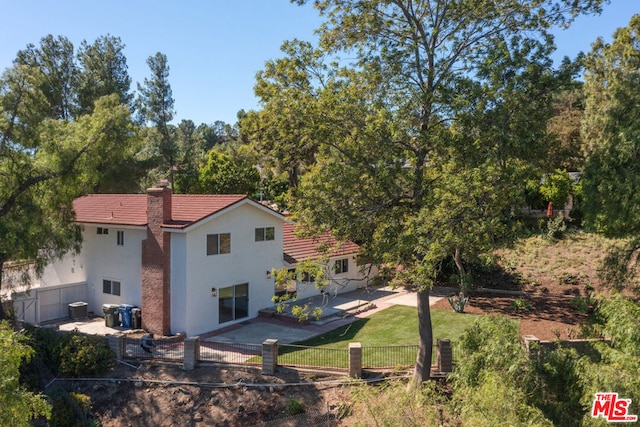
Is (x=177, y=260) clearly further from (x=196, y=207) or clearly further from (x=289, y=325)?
(x=289, y=325)

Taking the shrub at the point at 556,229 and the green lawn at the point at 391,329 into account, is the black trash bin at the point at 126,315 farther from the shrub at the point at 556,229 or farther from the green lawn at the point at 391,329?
the shrub at the point at 556,229

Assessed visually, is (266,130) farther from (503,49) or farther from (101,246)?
(101,246)

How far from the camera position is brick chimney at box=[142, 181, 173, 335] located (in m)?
21.1

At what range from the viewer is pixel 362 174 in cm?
1525

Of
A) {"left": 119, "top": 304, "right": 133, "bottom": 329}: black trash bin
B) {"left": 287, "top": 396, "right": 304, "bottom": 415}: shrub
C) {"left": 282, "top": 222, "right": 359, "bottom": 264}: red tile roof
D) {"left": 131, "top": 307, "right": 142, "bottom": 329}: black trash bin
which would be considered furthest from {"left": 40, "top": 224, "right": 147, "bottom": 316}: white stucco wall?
{"left": 287, "top": 396, "right": 304, "bottom": 415}: shrub

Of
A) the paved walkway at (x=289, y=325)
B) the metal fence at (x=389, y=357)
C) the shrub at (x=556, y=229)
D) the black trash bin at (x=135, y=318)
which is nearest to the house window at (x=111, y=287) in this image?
the paved walkway at (x=289, y=325)

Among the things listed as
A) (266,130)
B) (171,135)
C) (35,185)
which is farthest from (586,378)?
(171,135)

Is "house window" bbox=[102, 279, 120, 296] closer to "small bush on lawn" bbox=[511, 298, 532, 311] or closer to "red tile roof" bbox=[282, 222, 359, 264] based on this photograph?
"red tile roof" bbox=[282, 222, 359, 264]

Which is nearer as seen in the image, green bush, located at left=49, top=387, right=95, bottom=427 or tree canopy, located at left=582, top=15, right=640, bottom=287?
green bush, located at left=49, top=387, right=95, bottom=427

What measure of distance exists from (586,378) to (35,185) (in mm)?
20170

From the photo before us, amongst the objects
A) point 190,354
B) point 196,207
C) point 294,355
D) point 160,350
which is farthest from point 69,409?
point 196,207

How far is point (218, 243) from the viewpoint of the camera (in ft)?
72.6

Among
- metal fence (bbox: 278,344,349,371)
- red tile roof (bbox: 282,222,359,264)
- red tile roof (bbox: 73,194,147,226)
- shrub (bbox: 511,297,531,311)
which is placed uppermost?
red tile roof (bbox: 73,194,147,226)

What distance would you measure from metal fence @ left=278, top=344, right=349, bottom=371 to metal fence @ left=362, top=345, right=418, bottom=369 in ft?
2.69
